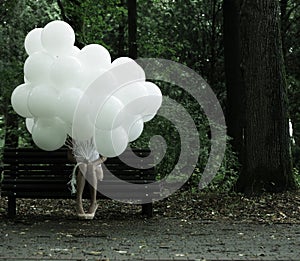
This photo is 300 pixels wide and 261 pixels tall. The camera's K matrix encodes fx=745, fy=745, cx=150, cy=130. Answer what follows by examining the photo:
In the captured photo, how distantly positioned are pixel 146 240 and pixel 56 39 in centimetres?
280

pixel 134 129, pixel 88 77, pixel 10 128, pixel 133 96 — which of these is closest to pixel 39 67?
pixel 88 77

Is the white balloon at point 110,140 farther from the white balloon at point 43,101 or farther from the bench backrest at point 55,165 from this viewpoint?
the bench backrest at point 55,165

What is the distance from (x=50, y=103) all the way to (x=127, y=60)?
4.09ft

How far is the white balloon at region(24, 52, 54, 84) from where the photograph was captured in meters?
9.33

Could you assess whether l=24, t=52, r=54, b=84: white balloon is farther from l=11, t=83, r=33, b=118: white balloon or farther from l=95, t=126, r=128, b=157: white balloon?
l=95, t=126, r=128, b=157: white balloon

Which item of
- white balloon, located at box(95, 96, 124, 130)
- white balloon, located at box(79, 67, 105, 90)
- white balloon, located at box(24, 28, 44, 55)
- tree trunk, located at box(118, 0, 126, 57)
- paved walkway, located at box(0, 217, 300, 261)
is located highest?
tree trunk, located at box(118, 0, 126, 57)

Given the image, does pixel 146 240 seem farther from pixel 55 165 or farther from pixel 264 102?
pixel 264 102

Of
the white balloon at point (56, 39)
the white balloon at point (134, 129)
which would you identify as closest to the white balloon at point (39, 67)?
the white balloon at point (56, 39)

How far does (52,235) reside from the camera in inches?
359

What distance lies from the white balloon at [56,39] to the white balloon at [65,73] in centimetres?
27

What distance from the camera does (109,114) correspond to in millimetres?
9016

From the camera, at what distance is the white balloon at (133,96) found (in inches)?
365

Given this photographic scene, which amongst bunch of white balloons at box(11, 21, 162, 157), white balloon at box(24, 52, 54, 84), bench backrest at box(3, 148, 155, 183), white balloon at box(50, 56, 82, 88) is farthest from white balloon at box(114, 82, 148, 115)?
bench backrest at box(3, 148, 155, 183)

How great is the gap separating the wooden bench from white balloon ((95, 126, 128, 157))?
142 cm
